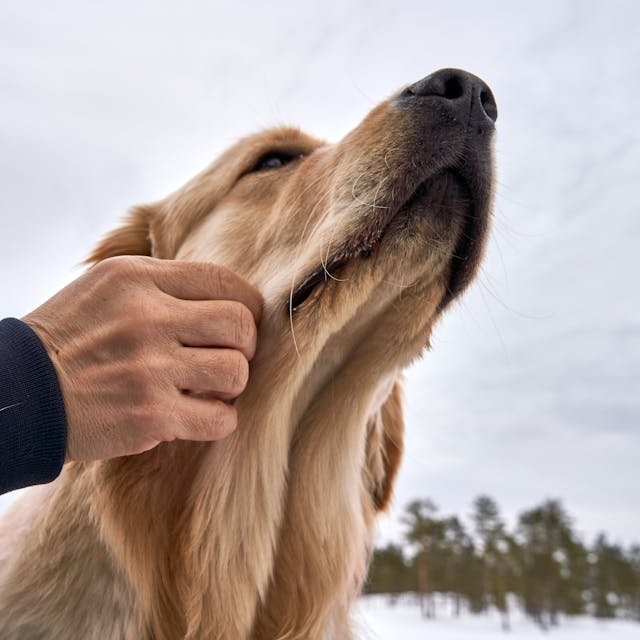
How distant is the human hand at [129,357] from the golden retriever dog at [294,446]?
454 millimetres

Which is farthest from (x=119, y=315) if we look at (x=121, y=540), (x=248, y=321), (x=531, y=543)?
(x=531, y=543)

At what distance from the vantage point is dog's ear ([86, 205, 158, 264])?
2906 millimetres

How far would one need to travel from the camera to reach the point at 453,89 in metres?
1.94

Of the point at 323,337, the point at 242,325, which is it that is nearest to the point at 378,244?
the point at 323,337

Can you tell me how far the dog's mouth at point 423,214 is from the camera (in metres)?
1.89

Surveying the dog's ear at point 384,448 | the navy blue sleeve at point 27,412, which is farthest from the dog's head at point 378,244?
the navy blue sleeve at point 27,412

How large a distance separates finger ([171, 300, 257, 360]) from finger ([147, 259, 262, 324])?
1.6 inches

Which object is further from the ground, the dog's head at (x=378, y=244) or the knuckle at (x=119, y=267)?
the dog's head at (x=378, y=244)

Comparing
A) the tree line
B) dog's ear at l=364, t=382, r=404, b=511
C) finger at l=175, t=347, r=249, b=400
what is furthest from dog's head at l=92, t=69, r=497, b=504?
the tree line

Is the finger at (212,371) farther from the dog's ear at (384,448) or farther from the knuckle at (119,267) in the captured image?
the dog's ear at (384,448)

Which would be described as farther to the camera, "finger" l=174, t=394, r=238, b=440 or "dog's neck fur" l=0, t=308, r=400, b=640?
"dog's neck fur" l=0, t=308, r=400, b=640

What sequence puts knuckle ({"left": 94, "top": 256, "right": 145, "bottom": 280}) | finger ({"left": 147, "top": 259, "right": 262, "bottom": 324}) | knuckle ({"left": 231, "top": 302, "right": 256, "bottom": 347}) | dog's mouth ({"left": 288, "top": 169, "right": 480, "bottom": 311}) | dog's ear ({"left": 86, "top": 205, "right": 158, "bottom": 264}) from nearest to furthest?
1. knuckle ({"left": 94, "top": 256, "right": 145, "bottom": 280})
2. finger ({"left": 147, "top": 259, "right": 262, "bottom": 324})
3. knuckle ({"left": 231, "top": 302, "right": 256, "bottom": 347})
4. dog's mouth ({"left": 288, "top": 169, "right": 480, "bottom": 311})
5. dog's ear ({"left": 86, "top": 205, "right": 158, "bottom": 264})

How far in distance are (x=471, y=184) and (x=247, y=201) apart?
42.2 inches

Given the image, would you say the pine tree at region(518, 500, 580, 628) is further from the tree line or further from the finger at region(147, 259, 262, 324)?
the finger at region(147, 259, 262, 324)
